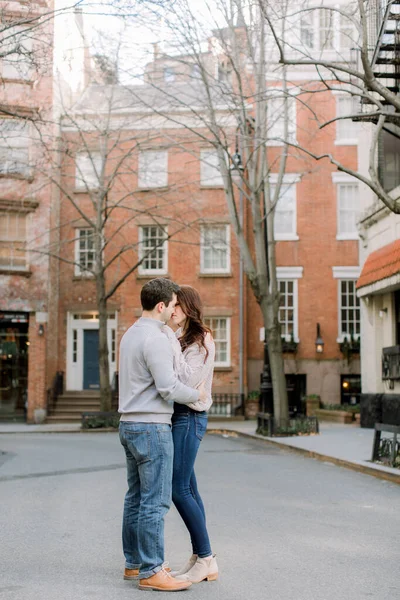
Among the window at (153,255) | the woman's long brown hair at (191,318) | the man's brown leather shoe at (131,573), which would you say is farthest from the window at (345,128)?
the man's brown leather shoe at (131,573)

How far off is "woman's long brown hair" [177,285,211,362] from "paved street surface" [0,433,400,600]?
5.29ft

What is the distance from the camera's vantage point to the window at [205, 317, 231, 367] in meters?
31.8

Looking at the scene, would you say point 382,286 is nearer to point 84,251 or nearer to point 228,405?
point 228,405

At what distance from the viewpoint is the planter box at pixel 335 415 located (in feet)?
86.7

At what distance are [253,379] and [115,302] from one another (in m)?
6.13

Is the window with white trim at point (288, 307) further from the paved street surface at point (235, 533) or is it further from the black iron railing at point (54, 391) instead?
the paved street surface at point (235, 533)

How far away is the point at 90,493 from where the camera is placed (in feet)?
33.4

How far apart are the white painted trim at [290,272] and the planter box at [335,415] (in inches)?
218

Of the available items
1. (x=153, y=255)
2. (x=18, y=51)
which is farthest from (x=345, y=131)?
(x=18, y=51)

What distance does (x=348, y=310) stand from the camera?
106 feet

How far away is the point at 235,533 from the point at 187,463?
218 cm

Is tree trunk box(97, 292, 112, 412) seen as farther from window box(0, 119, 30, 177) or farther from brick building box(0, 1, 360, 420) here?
brick building box(0, 1, 360, 420)

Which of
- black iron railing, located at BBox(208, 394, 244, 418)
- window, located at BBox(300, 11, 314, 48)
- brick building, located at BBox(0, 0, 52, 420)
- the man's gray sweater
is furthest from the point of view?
black iron railing, located at BBox(208, 394, 244, 418)

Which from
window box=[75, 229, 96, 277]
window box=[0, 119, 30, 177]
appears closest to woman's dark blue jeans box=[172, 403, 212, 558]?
window box=[0, 119, 30, 177]
